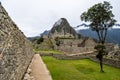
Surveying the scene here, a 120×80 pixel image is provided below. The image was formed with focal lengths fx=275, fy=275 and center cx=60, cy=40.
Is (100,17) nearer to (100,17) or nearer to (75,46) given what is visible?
(100,17)

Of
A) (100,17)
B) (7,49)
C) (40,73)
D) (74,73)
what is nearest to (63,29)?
(100,17)

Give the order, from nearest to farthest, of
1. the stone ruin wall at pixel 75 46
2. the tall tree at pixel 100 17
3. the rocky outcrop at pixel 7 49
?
the rocky outcrop at pixel 7 49 < the tall tree at pixel 100 17 < the stone ruin wall at pixel 75 46

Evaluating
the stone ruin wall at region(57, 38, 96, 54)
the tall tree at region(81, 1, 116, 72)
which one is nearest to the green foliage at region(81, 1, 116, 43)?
the tall tree at region(81, 1, 116, 72)

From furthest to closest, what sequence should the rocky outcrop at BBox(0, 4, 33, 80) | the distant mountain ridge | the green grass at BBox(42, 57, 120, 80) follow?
the distant mountain ridge, the green grass at BBox(42, 57, 120, 80), the rocky outcrop at BBox(0, 4, 33, 80)

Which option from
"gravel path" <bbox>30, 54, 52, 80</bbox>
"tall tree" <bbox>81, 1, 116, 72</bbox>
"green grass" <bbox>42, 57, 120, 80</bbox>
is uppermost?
"tall tree" <bbox>81, 1, 116, 72</bbox>

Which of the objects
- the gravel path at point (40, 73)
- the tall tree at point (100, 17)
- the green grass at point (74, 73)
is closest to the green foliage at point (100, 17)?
the tall tree at point (100, 17)

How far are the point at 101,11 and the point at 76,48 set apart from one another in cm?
1579

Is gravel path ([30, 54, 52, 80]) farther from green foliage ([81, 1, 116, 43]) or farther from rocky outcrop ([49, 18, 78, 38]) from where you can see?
rocky outcrop ([49, 18, 78, 38])

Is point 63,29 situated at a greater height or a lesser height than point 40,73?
greater

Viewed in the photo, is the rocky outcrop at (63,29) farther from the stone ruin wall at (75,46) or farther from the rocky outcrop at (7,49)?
the rocky outcrop at (7,49)

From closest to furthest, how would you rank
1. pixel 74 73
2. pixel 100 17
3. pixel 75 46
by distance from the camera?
pixel 74 73 → pixel 100 17 → pixel 75 46

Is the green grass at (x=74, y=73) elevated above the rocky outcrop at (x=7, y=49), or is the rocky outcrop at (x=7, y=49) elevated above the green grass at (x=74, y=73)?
the rocky outcrop at (x=7, y=49)

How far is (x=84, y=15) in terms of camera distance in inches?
2500

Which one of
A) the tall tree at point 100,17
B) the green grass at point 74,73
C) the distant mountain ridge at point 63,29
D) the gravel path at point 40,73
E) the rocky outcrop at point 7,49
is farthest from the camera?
the distant mountain ridge at point 63,29
